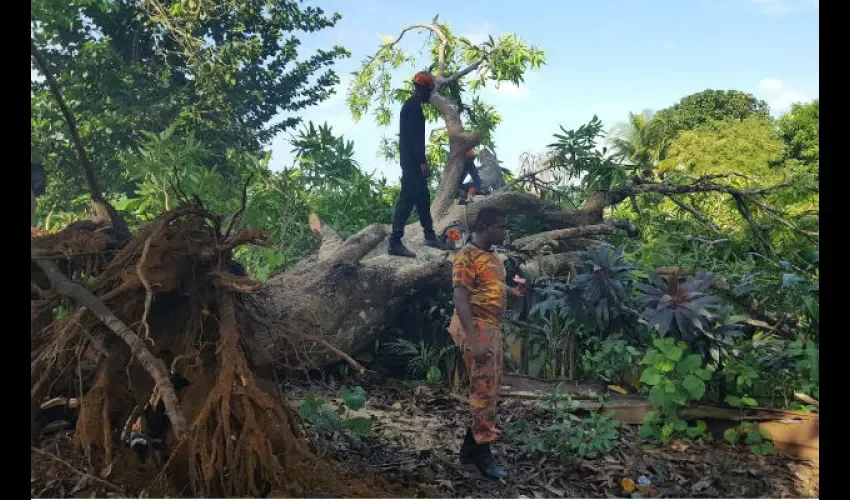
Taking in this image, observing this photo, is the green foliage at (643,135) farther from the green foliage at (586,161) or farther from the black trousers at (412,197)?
the black trousers at (412,197)

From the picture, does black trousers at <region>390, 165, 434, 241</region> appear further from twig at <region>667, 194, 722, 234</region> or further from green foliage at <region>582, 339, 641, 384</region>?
twig at <region>667, 194, 722, 234</region>

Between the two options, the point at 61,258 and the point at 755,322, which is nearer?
the point at 61,258

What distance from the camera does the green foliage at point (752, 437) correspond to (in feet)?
13.4

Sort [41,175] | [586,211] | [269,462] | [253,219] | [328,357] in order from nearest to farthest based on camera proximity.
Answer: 1. [269,462]
2. [41,175]
3. [328,357]
4. [253,219]
5. [586,211]

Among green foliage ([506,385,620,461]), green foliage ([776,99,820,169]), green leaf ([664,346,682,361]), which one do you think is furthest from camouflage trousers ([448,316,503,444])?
green foliage ([776,99,820,169])

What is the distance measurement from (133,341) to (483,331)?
5.86 ft

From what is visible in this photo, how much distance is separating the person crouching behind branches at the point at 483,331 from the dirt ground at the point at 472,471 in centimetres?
15

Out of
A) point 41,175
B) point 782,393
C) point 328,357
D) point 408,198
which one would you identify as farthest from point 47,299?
point 782,393

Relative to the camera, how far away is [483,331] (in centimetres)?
389

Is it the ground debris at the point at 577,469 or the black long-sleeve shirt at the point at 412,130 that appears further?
the black long-sleeve shirt at the point at 412,130

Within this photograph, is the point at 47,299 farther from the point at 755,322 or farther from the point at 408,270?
the point at 755,322

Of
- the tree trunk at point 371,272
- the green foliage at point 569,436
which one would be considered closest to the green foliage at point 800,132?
the tree trunk at point 371,272

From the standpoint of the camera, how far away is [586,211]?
696cm
